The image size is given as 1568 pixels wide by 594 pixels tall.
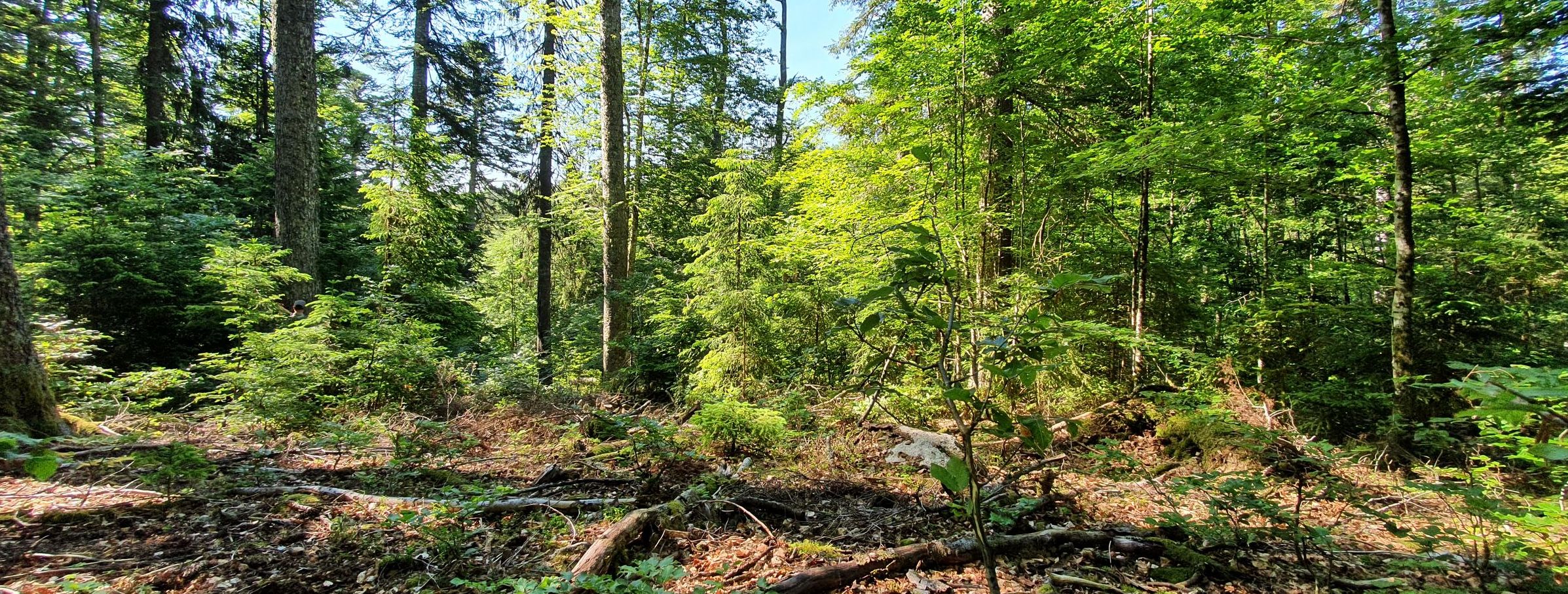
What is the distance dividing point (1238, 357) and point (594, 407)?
29.1ft

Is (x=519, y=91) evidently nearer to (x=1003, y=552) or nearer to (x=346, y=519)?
(x=346, y=519)

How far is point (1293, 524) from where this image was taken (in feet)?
9.39

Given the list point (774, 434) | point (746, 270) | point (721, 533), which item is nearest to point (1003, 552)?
point (721, 533)

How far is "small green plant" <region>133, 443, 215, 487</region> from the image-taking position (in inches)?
143

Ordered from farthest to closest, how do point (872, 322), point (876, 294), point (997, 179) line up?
point (997, 179) → point (876, 294) → point (872, 322)

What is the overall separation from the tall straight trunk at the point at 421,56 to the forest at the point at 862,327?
0.52 metres

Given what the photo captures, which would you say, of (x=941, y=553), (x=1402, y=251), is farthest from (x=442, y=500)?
(x=1402, y=251)

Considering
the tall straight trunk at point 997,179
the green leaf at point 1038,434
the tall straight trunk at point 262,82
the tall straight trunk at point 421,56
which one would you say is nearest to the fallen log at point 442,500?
the green leaf at point 1038,434

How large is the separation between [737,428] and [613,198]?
485 cm

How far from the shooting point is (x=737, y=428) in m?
5.39

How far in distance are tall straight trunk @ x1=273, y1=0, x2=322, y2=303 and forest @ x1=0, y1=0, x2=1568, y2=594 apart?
5 centimetres

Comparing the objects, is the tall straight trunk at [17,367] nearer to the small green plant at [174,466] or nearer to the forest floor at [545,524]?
the forest floor at [545,524]

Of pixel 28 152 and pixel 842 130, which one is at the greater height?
pixel 842 130

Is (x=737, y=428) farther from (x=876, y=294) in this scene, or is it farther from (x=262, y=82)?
(x=262, y=82)
